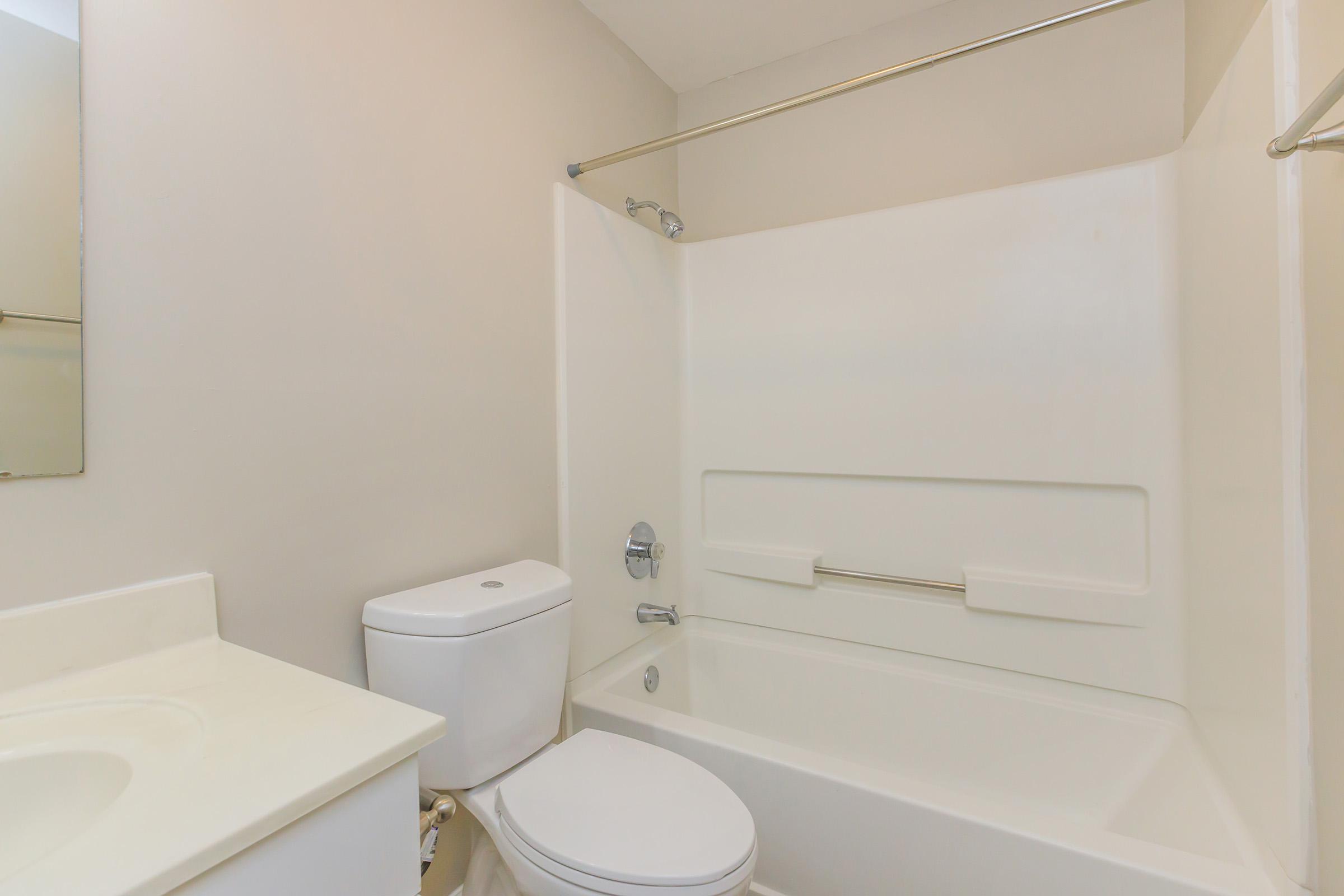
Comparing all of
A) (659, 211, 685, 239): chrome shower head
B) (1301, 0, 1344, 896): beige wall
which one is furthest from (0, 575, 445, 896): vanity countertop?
(659, 211, 685, 239): chrome shower head

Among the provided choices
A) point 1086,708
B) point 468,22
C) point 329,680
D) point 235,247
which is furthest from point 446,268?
point 1086,708

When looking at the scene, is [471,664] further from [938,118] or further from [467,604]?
[938,118]

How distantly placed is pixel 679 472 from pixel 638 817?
1231mm

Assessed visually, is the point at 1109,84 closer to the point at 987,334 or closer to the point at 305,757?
the point at 987,334

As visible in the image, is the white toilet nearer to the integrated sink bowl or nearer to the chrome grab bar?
the integrated sink bowl

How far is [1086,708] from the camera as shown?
1541 mm

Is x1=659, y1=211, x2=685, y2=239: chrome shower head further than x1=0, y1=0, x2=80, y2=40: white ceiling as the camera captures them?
Yes

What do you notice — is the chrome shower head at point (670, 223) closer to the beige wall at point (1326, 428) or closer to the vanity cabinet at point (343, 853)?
the beige wall at point (1326, 428)

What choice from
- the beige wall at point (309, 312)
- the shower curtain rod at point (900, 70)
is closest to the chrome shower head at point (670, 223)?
the shower curtain rod at point (900, 70)

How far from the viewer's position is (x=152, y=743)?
0.63 m

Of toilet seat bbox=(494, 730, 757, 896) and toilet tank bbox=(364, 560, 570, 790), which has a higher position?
toilet tank bbox=(364, 560, 570, 790)

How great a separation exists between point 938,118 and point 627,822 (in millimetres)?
1981

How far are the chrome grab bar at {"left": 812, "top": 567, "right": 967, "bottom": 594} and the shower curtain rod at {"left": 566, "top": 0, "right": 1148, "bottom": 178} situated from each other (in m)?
1.25

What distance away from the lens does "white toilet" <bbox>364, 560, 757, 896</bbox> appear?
3.08 ft
